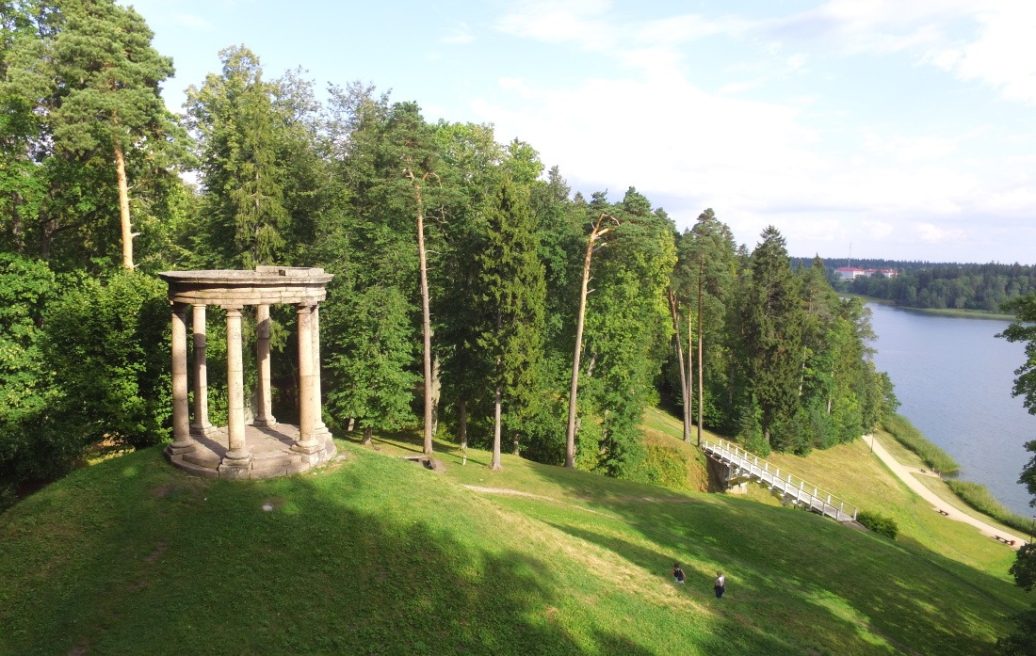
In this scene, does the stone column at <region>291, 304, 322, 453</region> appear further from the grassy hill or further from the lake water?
the lake water

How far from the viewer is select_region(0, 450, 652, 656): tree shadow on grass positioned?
A: 10.9 m

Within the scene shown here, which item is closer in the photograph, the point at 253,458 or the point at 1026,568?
the point at 253,458

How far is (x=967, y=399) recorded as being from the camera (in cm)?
8319

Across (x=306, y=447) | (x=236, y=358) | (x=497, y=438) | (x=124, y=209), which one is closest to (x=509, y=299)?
(x=497, y=438)

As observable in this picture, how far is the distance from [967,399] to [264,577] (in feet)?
327

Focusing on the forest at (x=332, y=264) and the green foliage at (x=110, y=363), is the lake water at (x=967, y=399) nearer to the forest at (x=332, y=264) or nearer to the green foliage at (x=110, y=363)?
the forest at (x=332, y=264)

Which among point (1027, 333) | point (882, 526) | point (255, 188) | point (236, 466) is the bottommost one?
point (882, 526)

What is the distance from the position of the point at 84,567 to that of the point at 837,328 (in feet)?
189

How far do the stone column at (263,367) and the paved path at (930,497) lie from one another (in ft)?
149

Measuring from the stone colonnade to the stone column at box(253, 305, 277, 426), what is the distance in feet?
0.25

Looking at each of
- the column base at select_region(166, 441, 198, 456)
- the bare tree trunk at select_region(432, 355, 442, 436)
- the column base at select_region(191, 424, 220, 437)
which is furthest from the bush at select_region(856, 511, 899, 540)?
the column base at select_region(166, 441, 198, 456)

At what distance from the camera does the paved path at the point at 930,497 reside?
40094 mm

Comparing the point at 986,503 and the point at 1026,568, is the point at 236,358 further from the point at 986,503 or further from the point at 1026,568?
the point at 986,503

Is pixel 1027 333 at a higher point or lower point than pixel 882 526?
higher
